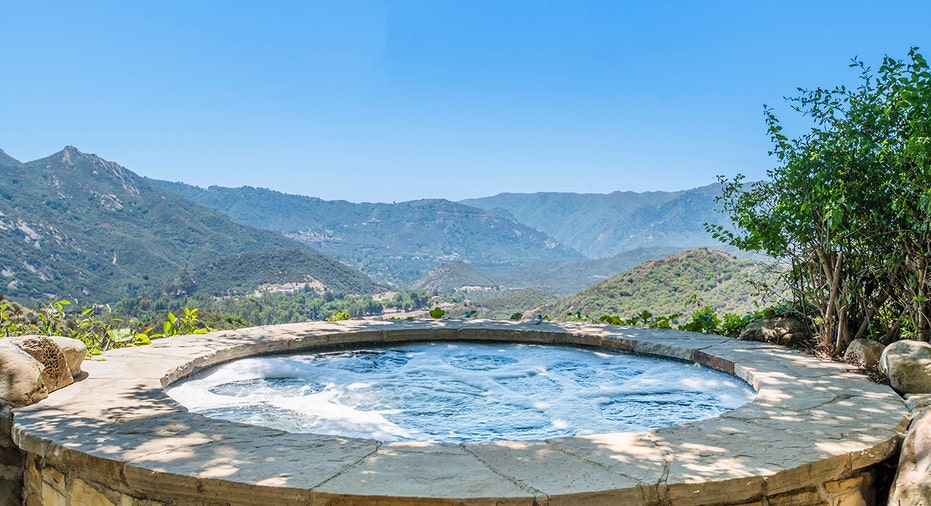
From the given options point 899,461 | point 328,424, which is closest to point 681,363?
point 899,461

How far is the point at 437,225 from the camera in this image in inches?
6909

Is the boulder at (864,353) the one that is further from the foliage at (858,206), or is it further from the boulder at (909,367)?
the boulder at (909,367)

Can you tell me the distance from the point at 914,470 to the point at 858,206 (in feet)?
9.72

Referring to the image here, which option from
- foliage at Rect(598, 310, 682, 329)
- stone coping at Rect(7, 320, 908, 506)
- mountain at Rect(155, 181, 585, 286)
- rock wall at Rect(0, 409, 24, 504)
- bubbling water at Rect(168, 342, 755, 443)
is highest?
mountain at Rect(155, 181, 585, 286)

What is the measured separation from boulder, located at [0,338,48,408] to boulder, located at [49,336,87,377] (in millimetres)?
445

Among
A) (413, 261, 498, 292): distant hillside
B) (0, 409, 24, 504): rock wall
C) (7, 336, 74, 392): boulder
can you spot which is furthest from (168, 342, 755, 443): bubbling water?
(413, 261, 498, 292): distant hillside

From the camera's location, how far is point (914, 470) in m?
2.85

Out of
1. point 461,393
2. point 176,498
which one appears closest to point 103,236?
point 461,393

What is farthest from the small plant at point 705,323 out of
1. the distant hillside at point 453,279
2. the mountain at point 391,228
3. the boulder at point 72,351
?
the mountain at point 391,228

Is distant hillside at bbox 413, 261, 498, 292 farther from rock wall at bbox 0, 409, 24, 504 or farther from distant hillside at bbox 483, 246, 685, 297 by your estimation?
rock wall at bbox 0, 409, 24, 504

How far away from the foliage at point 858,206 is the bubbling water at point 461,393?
1.34 metres

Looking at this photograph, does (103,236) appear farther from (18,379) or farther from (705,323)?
(18,379)

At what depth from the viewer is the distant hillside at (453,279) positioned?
9069cm

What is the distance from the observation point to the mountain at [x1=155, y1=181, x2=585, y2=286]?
153 metres
